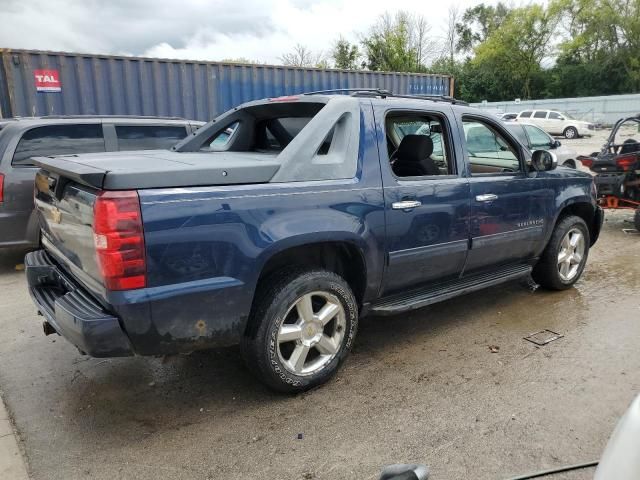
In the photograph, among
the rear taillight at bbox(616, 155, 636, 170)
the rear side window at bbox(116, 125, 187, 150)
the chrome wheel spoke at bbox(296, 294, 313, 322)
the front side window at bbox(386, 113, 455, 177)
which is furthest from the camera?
the rear taillight at bbox(616, 155, 636, 170)

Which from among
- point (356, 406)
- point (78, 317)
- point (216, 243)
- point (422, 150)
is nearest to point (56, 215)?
point (78, 317)

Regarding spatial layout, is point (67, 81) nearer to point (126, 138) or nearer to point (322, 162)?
point (126, 138)

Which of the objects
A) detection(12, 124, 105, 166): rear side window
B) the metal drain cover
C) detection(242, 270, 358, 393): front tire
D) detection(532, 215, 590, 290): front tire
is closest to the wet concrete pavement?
the metal drain cover

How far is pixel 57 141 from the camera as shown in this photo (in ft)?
18.9

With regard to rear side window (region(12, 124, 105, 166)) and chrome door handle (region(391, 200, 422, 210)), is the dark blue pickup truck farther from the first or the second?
rear side window (region(12, 124, 105, 166))

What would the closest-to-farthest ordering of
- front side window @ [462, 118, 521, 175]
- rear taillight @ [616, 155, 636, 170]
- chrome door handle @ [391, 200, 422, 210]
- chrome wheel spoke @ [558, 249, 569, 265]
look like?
chrome door handle @ [391, 200, 422, 210]
front side window @ [462, 118, 521, 175]
chrome wheel spoke @ [558, 249, 569, 265]
rear taillight @ [616, 155, 636, 170]

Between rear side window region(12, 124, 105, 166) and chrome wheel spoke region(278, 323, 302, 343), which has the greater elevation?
rear side window region(12, 124, 105, 166)

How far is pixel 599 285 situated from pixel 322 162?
380 centimetres

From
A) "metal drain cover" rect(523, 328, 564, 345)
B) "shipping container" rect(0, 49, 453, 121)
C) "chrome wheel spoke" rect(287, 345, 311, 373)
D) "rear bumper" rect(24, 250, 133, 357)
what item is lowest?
"metal drain cover" rect(523, 328, 564, 345)

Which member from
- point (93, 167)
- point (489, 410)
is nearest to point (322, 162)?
point (93, 167)

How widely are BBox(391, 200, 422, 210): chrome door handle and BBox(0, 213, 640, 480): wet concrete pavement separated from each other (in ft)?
3.64

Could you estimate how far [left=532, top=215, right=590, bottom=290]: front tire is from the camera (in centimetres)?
480

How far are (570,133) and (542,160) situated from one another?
28.6 meters

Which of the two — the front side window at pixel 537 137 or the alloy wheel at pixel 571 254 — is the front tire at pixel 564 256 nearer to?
the alloy wheel at pixel 571 254
